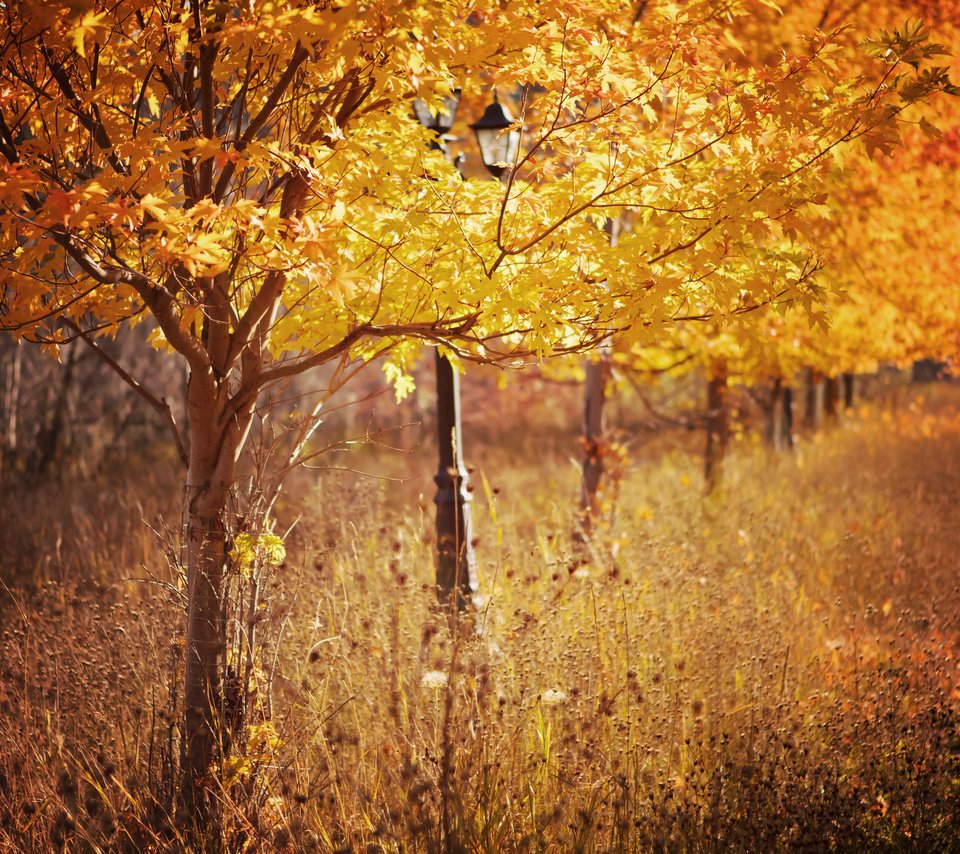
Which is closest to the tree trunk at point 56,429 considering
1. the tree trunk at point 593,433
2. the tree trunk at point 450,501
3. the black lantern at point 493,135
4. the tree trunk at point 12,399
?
the tree trunk at point 12,399

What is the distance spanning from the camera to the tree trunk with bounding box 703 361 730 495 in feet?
31.5

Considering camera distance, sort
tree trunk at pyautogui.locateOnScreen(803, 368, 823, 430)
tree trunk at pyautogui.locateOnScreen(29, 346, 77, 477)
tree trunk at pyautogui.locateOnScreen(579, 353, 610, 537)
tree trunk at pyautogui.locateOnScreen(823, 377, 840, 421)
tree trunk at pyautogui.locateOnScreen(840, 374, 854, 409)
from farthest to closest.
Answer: tree trunk at pyautogui.locateOnScreen(840, 374, 854, 409) → tree trunk at pyautogui.locateOnScreen(823, 377, 840, 421) → tree trunk at pyautogui.locateOnScreen(803, 368, 823, 430) → tree trunk at pyautogui.locateOnScreen(29, 346, 77, 477) → tree trunk at pyautogui.locateOnScreen(579, 353, 610, 537)

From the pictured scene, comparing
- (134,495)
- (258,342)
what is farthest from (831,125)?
(134,495)

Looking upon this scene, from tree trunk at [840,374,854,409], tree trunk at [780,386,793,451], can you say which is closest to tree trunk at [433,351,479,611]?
tree trunk at [780,386,793,451]

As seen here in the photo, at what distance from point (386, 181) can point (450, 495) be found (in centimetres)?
275

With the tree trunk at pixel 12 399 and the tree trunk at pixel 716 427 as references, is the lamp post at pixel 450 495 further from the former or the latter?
the tree trunk at pixel 12 399

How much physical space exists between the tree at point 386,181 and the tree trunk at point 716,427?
6163 millimetres

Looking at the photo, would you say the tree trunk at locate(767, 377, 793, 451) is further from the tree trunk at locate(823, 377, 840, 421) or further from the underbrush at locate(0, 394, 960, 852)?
the underbrush at locate(0, 394, 960, 852)

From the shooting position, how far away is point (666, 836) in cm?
325

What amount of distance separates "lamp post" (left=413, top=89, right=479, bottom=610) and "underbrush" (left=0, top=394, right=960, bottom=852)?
0.81 feet

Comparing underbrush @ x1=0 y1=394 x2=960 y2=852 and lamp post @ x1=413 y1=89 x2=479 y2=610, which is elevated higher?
lamp post @ x1=413 y1=89 x2=479 y2=610

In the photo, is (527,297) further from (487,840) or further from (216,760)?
(216,760)

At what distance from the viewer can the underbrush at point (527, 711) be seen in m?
3.35

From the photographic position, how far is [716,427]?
10461 mm
